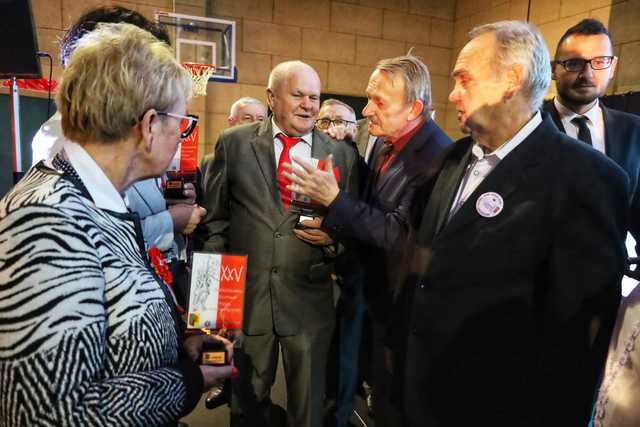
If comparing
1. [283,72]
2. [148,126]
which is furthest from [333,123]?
[148,126]

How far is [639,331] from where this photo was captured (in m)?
0.79

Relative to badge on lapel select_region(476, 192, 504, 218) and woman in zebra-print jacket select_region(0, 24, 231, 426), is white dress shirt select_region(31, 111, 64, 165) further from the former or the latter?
badge on lapel select_region(476, 192, 504, 218)

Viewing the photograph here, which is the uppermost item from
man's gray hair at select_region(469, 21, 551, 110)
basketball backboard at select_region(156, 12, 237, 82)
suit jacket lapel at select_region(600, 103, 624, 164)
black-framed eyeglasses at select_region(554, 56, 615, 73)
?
basketball backboard at select_region(156, 12, 237, 82)

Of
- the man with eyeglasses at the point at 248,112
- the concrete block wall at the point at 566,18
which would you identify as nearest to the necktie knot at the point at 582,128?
the man with eyeglasses at the point at 248,112

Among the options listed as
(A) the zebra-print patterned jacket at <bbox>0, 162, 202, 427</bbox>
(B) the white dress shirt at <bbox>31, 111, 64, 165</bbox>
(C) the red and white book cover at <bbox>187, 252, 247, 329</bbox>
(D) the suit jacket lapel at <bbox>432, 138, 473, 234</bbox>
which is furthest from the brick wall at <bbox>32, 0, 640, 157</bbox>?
(A) the zebra-print patterned jacket at <bbox>0, 162, 202, 427</bbox>

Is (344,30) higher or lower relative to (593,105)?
higher

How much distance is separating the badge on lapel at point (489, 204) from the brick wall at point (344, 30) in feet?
15.0

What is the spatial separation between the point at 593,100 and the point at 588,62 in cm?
17

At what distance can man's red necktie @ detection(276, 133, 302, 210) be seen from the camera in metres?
1.88

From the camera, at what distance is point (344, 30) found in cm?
629

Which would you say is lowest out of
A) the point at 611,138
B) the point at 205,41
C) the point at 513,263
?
the point at 513,263

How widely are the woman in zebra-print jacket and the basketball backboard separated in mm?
4702

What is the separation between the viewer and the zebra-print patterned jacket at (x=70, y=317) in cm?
68

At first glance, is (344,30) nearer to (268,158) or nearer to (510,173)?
(268,158)
